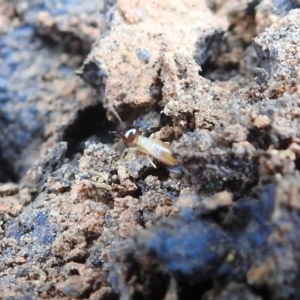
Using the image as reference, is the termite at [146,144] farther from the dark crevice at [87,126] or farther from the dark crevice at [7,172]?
the dark crevice at [7,172]

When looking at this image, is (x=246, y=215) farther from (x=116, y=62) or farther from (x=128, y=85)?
(x=116, y=62)

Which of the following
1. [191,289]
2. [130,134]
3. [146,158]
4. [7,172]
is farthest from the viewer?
[7,172]

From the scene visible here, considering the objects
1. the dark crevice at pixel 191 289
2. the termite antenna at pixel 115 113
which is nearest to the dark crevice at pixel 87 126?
the termite antenna at pixel 115 113

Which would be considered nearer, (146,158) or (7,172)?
(146,158)

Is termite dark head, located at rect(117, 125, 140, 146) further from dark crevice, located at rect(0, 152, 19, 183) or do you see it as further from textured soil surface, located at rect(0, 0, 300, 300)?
dark crevice, located at rect(0, 152, 19, 183)

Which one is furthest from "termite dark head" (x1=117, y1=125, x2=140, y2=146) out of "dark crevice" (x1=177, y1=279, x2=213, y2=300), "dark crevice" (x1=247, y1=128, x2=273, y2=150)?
"dark crevice" (x1=177, y1=279, x2=213, y2=300)

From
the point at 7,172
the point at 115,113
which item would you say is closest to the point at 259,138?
the point at 115,113

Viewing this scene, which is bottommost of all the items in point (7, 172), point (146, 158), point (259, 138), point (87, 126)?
point (7, 172)

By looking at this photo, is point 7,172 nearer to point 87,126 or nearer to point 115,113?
point 87,126
